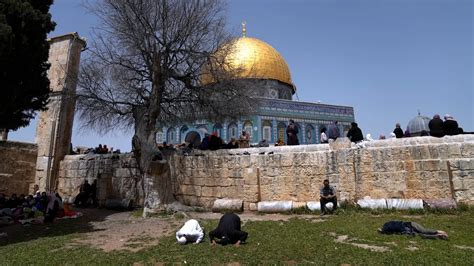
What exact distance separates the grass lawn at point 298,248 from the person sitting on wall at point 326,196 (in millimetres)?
1176

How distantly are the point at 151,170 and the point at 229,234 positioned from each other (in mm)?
4390

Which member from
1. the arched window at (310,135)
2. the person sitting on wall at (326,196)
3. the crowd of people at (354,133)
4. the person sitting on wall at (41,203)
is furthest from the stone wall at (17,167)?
the arched window at (310,135)

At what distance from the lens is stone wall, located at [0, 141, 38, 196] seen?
12539 mm

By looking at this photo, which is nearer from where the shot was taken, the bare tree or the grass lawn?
the grass lawn

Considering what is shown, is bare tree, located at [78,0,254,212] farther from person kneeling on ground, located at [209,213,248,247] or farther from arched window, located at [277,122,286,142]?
arched window, located at [277,122,286,142]

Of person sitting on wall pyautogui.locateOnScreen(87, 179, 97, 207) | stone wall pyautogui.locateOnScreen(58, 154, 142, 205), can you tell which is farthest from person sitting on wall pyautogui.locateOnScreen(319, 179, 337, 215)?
person sitting on wall pyautogui.locateOnScreen(87, 179, 97, 207)

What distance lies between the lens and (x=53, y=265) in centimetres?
476

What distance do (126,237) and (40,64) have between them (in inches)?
186

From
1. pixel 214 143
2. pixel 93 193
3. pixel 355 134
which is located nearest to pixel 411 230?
pixel 355 134

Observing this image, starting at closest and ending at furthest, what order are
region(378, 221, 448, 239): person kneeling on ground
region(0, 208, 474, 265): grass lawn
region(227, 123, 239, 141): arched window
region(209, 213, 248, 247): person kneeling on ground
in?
region(0, 208, 474, 265): grass lawn → region(378, 221, 448, 239): person kneeling on ground → region(209, 213, 248, 247): person kneeling on ground → region(227, 123, 239, 141): arched window

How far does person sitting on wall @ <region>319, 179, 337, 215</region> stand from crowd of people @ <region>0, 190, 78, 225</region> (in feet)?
23.6

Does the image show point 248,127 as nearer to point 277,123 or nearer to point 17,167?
point 277,123

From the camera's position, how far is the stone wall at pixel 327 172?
7.77 meters

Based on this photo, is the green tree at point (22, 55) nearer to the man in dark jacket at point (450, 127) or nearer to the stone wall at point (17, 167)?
the stone wall at point (17, 167)
